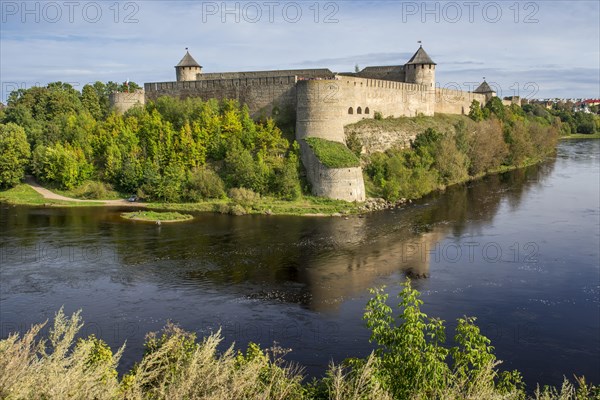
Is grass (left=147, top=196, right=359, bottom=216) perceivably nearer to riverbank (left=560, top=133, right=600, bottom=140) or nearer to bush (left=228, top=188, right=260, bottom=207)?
bush (left=228, top=188, right=260, bottom=207)

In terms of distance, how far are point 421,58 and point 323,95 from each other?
10519 millimetres

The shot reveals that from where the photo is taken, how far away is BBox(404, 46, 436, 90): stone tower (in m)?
33.3

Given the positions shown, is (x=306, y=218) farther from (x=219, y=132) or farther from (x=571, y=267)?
(x=571, y=267)

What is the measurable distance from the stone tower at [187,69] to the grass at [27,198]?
10.3m

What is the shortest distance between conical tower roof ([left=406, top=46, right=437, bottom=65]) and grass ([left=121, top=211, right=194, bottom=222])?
1858 centimetres

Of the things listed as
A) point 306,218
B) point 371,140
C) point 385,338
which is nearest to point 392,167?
point 371,140

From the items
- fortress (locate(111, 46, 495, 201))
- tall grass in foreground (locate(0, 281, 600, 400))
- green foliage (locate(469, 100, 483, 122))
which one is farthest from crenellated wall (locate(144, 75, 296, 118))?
tall grass in foreground (locate(0, 281, 600, 400))

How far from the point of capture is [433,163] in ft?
99.2

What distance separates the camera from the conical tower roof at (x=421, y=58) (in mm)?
33188

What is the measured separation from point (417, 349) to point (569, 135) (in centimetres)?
6593

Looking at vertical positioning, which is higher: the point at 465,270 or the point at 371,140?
the point at 371,140

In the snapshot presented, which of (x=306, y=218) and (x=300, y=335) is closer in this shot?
(x=300, y=335)

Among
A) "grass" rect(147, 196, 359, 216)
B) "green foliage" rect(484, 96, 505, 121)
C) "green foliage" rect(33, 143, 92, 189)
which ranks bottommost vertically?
"grass" rect(147, 196, 359, 216)

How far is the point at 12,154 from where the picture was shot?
1064 inches
